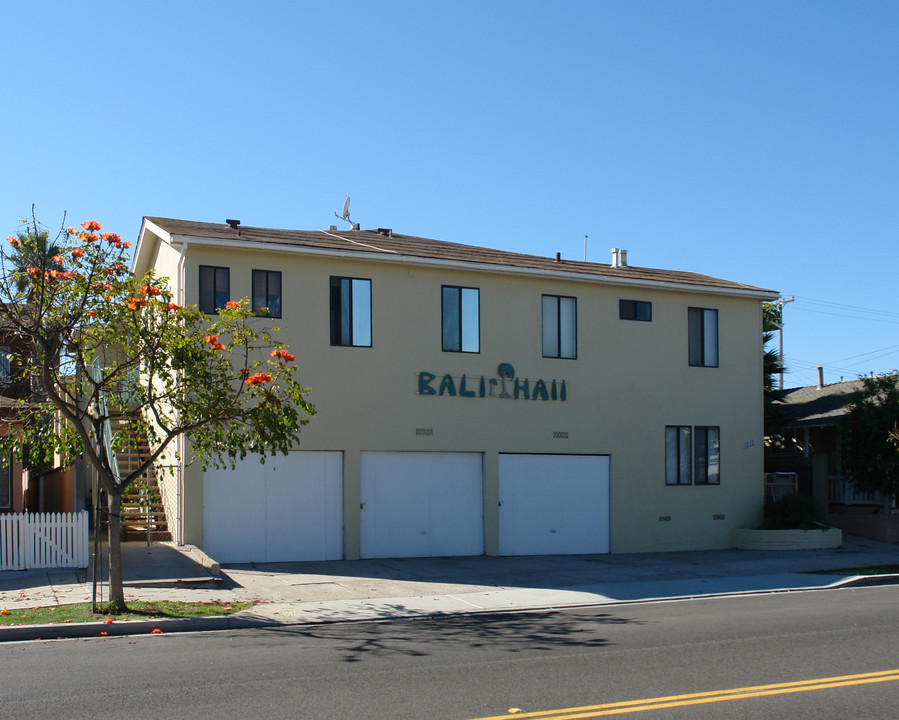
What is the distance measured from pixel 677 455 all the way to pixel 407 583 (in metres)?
9.63

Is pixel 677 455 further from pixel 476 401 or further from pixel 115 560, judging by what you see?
pixel 115 560

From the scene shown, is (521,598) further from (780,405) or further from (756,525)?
(780,405)

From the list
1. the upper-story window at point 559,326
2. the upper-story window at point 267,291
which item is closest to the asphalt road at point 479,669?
the upper-story window at point 267,291

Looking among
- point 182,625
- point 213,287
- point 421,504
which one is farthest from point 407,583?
point 213,287

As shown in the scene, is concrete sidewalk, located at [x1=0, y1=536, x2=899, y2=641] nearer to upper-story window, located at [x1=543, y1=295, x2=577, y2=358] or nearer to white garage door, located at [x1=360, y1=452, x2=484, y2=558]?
white garage door, located at [x1=360, y1=452, x2=484, y2=558]

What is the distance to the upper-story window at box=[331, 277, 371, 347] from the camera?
1986 centimetres

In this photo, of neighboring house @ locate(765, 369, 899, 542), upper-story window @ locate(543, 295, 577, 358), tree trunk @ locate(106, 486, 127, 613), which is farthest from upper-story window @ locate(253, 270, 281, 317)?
neighboring house @ locate(765, 369, 899, 542)

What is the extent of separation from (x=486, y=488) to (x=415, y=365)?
10.6ft

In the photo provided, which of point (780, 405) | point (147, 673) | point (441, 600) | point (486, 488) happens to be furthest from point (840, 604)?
point (780, 405)

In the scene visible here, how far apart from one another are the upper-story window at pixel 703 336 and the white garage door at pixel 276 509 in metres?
9.91

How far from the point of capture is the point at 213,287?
18.8 m

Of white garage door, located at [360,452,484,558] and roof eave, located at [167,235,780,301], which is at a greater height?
roof eave, located at [167,235,780,301]

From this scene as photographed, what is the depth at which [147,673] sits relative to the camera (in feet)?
29.2

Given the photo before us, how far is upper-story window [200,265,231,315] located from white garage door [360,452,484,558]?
437cm
